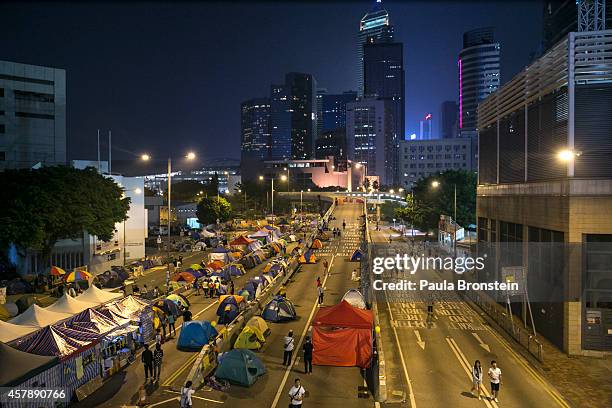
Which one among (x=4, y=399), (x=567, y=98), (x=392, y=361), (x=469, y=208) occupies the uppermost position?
(x=567, y=98)

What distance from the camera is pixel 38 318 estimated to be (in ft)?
58.9

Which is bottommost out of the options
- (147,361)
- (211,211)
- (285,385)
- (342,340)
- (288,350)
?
(285,385)

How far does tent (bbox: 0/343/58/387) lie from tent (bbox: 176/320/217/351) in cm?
657

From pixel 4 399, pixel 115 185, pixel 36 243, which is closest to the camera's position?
pixel 4 399

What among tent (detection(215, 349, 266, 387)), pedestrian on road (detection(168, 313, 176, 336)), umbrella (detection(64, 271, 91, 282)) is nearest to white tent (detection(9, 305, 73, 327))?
pedestrian on road (detection(168, 313, 176, 336))

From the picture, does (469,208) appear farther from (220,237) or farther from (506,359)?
(506,359)

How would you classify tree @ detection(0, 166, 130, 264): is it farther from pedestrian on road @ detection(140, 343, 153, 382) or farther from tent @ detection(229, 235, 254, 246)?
pedestrian on road @ detection(140, 343, 153, 382)

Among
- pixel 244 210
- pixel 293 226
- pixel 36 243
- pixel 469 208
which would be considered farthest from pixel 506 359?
pixel 244 210

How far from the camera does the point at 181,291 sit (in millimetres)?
32375

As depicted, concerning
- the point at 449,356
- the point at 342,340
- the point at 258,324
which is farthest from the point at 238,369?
the point at 449,356

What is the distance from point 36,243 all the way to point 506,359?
3192cm

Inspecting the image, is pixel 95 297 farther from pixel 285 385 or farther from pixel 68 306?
pixel 285 385

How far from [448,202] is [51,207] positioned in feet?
152

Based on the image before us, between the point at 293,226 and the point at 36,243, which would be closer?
Answer: the point at 36,243
